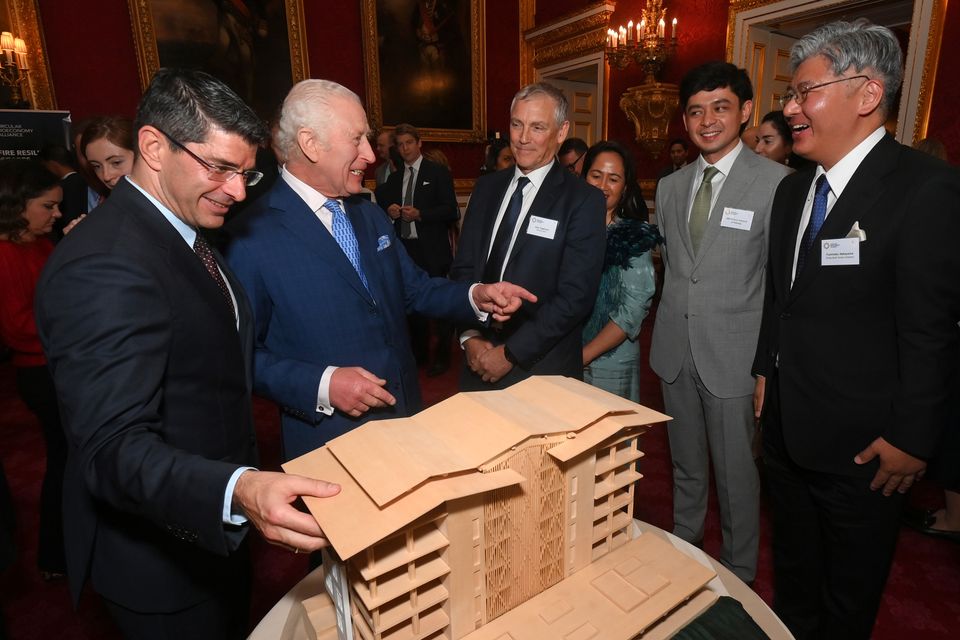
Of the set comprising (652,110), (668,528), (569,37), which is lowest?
(668,528)

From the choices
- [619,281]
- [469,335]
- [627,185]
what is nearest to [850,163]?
[619,281]

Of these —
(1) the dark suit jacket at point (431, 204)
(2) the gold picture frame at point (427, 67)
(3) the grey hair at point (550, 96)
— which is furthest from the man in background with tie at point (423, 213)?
(2) the gold picture frame at point (427, 67)

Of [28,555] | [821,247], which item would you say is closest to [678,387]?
[821,247]

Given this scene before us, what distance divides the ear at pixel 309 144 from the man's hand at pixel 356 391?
0.64 m

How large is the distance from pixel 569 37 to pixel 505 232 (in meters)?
7.28

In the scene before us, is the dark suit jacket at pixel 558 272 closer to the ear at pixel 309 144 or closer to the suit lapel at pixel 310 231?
the suit lapel at pixel 310 231

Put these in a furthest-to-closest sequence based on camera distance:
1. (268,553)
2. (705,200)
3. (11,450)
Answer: (11,450), (268,553), (705,200)

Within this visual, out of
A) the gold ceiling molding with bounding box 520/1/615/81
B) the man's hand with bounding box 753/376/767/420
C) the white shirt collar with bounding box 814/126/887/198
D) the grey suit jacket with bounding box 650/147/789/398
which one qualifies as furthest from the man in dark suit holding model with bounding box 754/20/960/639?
the gold ceiling molding with bounding box 520/1/615/81

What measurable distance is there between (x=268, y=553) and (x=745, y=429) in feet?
7.41

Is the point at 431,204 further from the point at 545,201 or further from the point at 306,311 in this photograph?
the point at 306,311

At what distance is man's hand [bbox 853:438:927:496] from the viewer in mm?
1369

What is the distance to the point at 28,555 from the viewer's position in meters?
2.68

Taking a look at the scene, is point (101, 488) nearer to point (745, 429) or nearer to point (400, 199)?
point (745, 429)

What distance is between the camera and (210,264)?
1.25m
